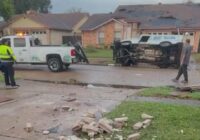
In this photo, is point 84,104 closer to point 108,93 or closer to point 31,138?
point 108,93

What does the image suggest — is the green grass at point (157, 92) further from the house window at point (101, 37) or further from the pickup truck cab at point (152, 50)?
the house window at point (101, 37)

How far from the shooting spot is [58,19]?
49.0 meters

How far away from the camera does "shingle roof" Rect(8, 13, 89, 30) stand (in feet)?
145

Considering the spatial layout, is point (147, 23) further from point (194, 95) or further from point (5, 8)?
point (194, 95)

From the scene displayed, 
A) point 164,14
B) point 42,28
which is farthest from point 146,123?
point 42,28

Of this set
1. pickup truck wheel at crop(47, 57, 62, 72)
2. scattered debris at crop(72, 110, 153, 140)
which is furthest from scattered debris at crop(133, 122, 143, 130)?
pickup truck wheel at crop(47, 57, 62, 72)

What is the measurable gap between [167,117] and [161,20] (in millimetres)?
31687

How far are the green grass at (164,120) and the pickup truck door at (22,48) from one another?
10.8m

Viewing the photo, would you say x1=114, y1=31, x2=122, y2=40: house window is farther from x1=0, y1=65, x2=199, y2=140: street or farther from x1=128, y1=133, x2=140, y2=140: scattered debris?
x1=128, y1=133, x2=140, y2=140: scattered debris

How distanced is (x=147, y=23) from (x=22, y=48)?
2182cm

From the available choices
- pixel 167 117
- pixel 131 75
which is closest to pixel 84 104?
pixel 167 117

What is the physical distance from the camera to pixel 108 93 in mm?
11844

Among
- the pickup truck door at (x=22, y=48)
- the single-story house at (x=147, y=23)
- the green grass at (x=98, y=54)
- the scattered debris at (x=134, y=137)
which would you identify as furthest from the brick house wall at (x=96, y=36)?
the scattered debris at (x=134, y=137)

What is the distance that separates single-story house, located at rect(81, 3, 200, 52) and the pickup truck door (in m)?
20.6
